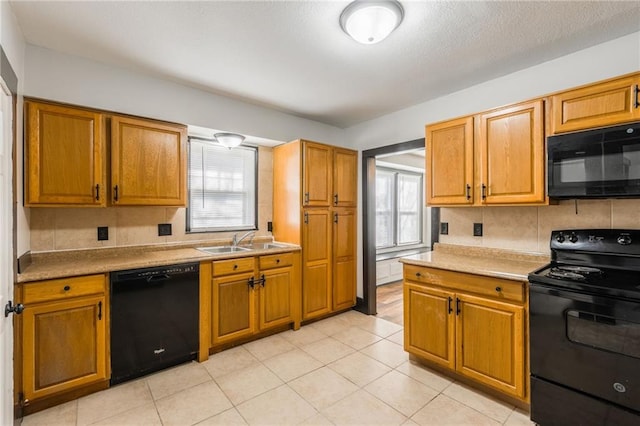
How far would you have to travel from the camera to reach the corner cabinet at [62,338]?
1.88 meters

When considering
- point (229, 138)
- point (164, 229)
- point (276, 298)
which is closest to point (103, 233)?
point (164, 229)

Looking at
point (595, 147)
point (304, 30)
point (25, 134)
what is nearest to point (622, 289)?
point (595, 147)

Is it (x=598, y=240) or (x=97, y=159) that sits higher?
(x=97, y=159)

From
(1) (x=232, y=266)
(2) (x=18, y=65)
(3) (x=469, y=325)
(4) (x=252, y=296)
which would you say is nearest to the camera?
(2) (x=18, y=65)

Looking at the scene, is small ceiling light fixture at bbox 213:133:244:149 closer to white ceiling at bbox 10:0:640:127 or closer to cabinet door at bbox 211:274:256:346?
white ceiling at bbox 10:0:640:127

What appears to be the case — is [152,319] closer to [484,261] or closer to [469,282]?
[469,282]

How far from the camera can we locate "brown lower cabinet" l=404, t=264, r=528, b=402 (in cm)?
195

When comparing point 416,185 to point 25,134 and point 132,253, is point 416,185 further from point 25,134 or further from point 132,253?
point 25,134

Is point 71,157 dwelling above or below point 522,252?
above

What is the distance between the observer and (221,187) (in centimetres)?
343

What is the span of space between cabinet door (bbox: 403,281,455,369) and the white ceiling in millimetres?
1815

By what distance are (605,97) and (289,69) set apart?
216 cm

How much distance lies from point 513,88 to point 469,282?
1.70 meters

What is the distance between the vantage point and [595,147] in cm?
185
